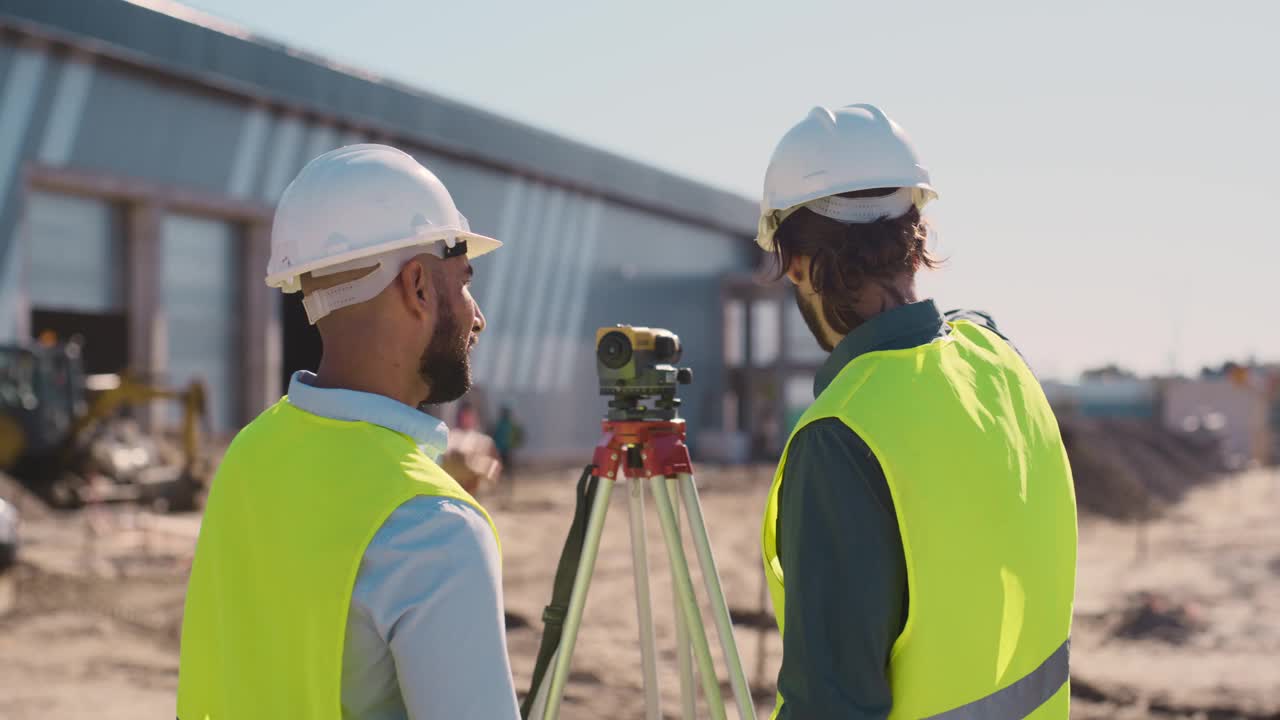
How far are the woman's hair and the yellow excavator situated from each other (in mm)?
14300

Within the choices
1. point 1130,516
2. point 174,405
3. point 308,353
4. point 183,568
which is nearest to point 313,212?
point 308,353

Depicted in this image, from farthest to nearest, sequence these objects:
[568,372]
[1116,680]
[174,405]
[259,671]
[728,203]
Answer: [728,203]
[568,372]
[174,405]
[1116,680]
[259,671]

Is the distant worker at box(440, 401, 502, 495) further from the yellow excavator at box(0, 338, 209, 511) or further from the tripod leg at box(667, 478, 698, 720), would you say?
the yellow excavator at box(0, 338, 209, 511)

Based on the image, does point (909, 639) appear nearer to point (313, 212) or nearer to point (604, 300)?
point (313, 212)

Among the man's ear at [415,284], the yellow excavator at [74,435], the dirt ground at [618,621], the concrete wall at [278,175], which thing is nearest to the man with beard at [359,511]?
the man's ear at [415,284]

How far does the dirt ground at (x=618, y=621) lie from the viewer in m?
6.70

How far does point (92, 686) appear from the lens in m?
6.86

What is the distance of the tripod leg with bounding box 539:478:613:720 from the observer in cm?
243

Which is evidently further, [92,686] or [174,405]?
[174,405]

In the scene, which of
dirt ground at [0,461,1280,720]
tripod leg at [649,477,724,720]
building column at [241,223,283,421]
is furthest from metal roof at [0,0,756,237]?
tripod leg at [649,477,724,720]

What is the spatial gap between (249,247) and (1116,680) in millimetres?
17315

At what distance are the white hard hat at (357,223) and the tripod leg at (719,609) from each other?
1.00 meters

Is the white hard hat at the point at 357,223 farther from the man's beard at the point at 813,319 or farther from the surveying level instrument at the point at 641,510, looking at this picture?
the surveying level instrument at the point at 641,510

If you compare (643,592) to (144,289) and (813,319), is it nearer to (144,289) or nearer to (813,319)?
(813,319)
